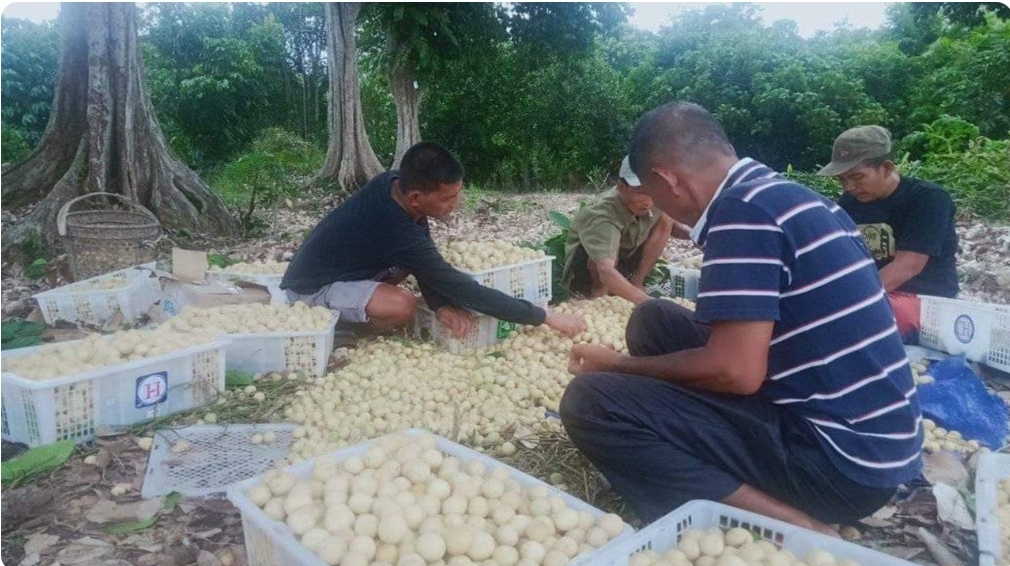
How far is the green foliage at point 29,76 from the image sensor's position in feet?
43.7

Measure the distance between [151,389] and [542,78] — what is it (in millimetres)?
14033

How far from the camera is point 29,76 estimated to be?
14.0 m

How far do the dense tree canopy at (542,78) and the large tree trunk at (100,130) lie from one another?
4.61 m

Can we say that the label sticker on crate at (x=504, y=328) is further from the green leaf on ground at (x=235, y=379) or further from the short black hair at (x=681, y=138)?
the short black hair at (x=681, y=138)

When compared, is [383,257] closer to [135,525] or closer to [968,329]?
[135,525]

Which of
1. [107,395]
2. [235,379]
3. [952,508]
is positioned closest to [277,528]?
[107,395]

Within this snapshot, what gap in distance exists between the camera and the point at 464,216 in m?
9.29

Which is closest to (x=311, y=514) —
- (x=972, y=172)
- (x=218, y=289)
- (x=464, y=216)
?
(x=218, y=289)

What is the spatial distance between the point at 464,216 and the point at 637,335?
22.1 feet

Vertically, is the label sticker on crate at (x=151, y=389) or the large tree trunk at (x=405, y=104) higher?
the large tree trunk at (x=405, y=104)

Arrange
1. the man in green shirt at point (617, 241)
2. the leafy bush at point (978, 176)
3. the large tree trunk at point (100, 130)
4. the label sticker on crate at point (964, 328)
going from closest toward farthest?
the label sticker on crate at point (964, 328) < the man in green shirt at point (617, 241) < the large tree trunk at point (100, 130) < the leafy bush at point (978, 176)

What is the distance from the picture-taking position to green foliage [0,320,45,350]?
11.3 feet

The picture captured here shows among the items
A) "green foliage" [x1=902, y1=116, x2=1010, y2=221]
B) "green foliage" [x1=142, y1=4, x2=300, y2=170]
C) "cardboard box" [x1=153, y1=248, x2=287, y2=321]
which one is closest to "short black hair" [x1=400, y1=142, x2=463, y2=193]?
"cardboard box" [x1=153, y1=248, x2=287, y2=321]

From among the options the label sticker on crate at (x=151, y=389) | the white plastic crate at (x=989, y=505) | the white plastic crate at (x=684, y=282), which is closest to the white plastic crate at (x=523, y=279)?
the white plastic crate at (x=684, y=282)
